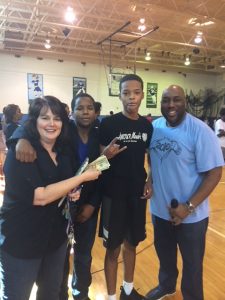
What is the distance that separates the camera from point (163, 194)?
211 cm

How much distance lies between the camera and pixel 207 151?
1877mm

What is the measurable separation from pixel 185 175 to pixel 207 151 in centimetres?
23

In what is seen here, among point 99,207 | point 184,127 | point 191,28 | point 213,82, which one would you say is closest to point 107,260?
point 99,207

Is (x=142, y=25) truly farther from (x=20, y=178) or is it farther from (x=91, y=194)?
(x=20, y=178)

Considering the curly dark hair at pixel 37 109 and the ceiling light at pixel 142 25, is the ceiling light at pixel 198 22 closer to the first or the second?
the ceiling light at pixel 142 25

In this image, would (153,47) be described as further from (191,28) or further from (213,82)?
(213,82)

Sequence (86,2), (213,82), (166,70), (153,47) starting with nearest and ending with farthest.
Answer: (86,2) < (153,47) < (166,70) < (213,82)

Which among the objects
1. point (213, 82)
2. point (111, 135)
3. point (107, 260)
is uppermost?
point (213, 82)

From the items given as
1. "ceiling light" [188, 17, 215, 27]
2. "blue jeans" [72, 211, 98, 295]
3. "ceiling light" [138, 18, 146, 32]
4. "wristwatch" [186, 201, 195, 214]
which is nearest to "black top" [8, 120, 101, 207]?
"blue jeans" [72, 211, 98, 295]

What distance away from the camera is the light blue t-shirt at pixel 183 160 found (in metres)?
1.89

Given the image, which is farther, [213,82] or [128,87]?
[213,82]

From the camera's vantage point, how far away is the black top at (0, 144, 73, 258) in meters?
1.42

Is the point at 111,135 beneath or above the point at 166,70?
beneath

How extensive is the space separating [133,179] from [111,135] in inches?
14.0
